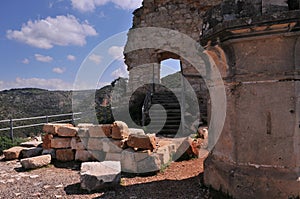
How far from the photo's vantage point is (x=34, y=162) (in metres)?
6.87

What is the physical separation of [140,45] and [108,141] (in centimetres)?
923

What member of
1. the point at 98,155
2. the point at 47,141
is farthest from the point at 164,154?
the point at 47,141

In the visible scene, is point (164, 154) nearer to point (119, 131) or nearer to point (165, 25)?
point (119, 131)

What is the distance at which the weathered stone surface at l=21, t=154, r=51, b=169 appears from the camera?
683cm

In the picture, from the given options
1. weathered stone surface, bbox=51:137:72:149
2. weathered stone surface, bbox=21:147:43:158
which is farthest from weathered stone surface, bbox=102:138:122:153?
weathered stone surface, bbox=21:147:43:158

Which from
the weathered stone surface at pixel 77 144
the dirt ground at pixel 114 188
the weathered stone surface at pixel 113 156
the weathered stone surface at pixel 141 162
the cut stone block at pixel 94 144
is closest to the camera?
the dirt ground at pixel 114 188

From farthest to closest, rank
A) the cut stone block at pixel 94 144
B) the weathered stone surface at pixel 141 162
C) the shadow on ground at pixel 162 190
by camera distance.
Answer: the cut stone block at pixel 94 144 → the weathered stone surface at pixel 141 162 → the shadow on ground at pixel 162 190

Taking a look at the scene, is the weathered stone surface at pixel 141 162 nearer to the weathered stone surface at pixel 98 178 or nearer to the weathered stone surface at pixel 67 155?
the weathered stone surface at pixel 98 178

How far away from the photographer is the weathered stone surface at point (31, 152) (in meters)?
7.97

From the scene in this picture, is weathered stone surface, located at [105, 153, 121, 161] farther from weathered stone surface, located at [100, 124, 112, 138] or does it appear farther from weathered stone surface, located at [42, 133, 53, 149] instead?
weathered stone surface, located at [42, 133, 53, 149]

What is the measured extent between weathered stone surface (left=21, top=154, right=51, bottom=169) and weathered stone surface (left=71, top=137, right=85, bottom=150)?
27.8 inches

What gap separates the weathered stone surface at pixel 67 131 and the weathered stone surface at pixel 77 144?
13cm

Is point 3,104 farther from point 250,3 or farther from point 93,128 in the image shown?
point 250,3

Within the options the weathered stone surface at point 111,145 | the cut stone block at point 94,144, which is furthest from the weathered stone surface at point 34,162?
the weathered stone surface at point 111,145
